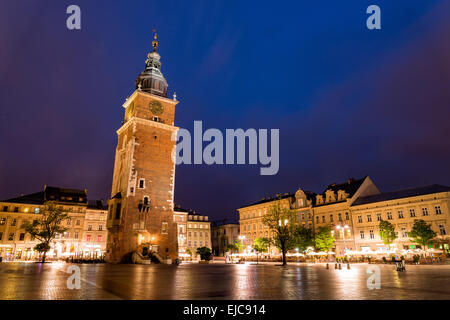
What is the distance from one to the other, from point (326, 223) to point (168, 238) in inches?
1469

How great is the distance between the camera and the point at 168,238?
4612 centimetres

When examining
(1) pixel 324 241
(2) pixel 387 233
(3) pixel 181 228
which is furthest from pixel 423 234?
(3) pixel 181 228

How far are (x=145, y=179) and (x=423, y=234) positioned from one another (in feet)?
141

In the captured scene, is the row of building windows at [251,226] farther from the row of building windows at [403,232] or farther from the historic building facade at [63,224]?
the historic building facade at [63,224]

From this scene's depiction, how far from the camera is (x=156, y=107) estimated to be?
5088 cm

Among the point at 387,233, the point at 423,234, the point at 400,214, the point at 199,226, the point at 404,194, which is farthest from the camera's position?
the point at 199,226

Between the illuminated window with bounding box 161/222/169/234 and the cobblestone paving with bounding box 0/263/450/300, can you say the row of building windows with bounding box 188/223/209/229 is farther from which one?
the cobblestone paving with bounding box 0/263/450/300

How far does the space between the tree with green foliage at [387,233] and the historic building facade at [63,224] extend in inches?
2071

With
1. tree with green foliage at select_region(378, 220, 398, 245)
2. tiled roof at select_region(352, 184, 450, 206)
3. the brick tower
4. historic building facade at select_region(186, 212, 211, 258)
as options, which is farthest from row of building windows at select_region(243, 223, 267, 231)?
the brick tower

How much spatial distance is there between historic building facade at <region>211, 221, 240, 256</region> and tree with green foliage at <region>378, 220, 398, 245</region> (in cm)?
5923

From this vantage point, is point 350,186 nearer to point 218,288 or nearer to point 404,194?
point 404,194

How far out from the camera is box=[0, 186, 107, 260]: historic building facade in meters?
63.3

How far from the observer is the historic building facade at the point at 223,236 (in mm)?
107000

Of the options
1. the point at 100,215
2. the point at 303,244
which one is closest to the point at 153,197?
the point at 303,244
